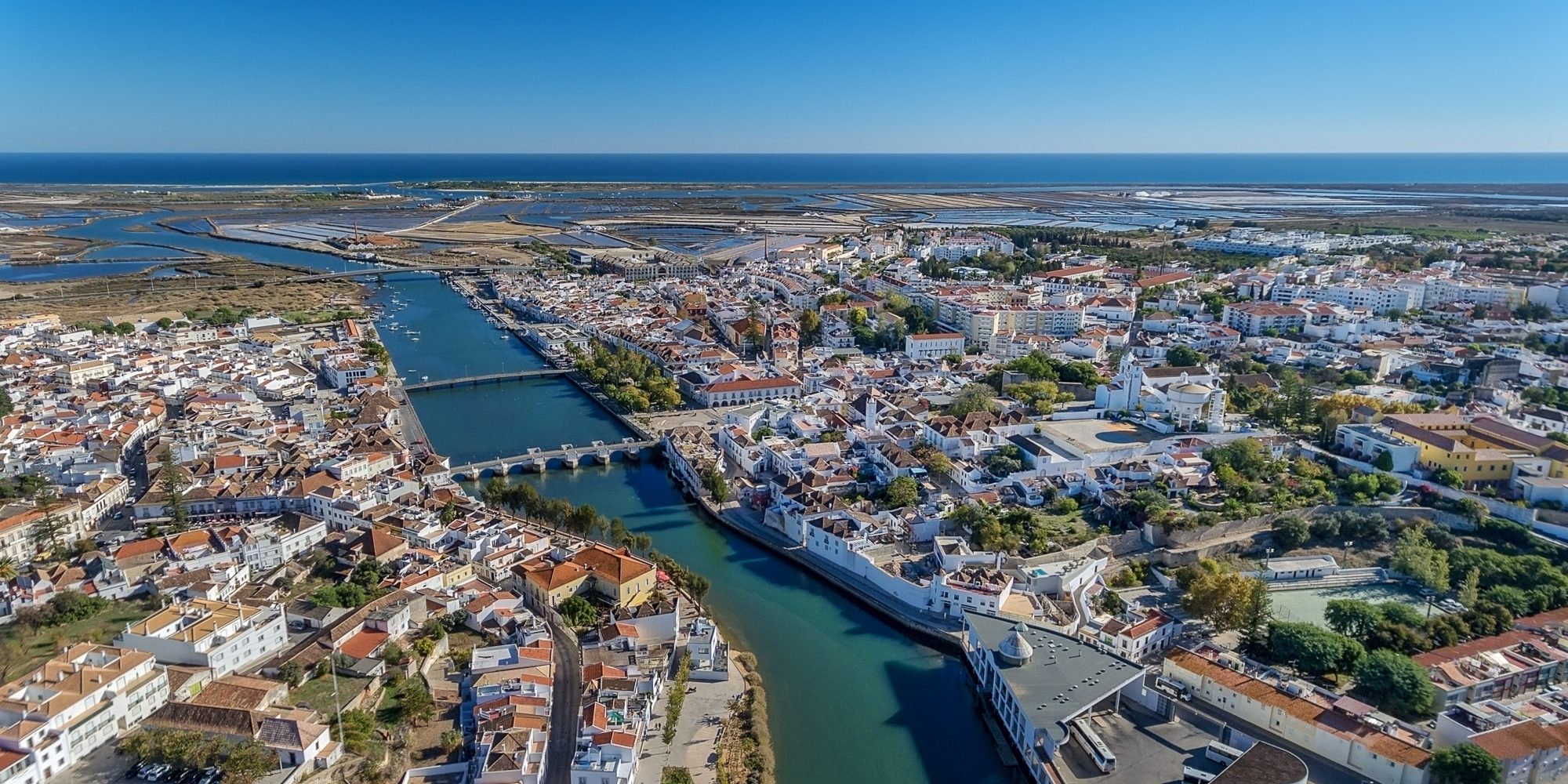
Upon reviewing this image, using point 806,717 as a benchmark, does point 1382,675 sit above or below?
above

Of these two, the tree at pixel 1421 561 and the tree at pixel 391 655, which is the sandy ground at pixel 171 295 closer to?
the tree at pixel 391 655

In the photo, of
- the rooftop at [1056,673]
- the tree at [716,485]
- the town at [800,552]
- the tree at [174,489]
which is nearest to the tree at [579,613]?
the town at [800,552]

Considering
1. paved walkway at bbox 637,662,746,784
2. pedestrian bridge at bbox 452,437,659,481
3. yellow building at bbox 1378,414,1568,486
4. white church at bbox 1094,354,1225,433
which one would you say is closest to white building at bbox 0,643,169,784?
paved walkway at bbox 637,662,746,784

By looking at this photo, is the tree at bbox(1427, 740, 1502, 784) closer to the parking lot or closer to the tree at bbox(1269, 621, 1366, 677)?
the parking lot

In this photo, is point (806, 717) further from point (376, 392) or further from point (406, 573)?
point (376, 392)

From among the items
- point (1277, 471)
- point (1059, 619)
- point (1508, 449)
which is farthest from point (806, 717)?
point (1508, 449)

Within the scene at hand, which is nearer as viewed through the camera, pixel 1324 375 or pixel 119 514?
pixel 119 514

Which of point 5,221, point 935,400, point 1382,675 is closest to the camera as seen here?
point 1382,675

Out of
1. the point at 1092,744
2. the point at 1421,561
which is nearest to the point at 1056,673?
the point at 1092,744
